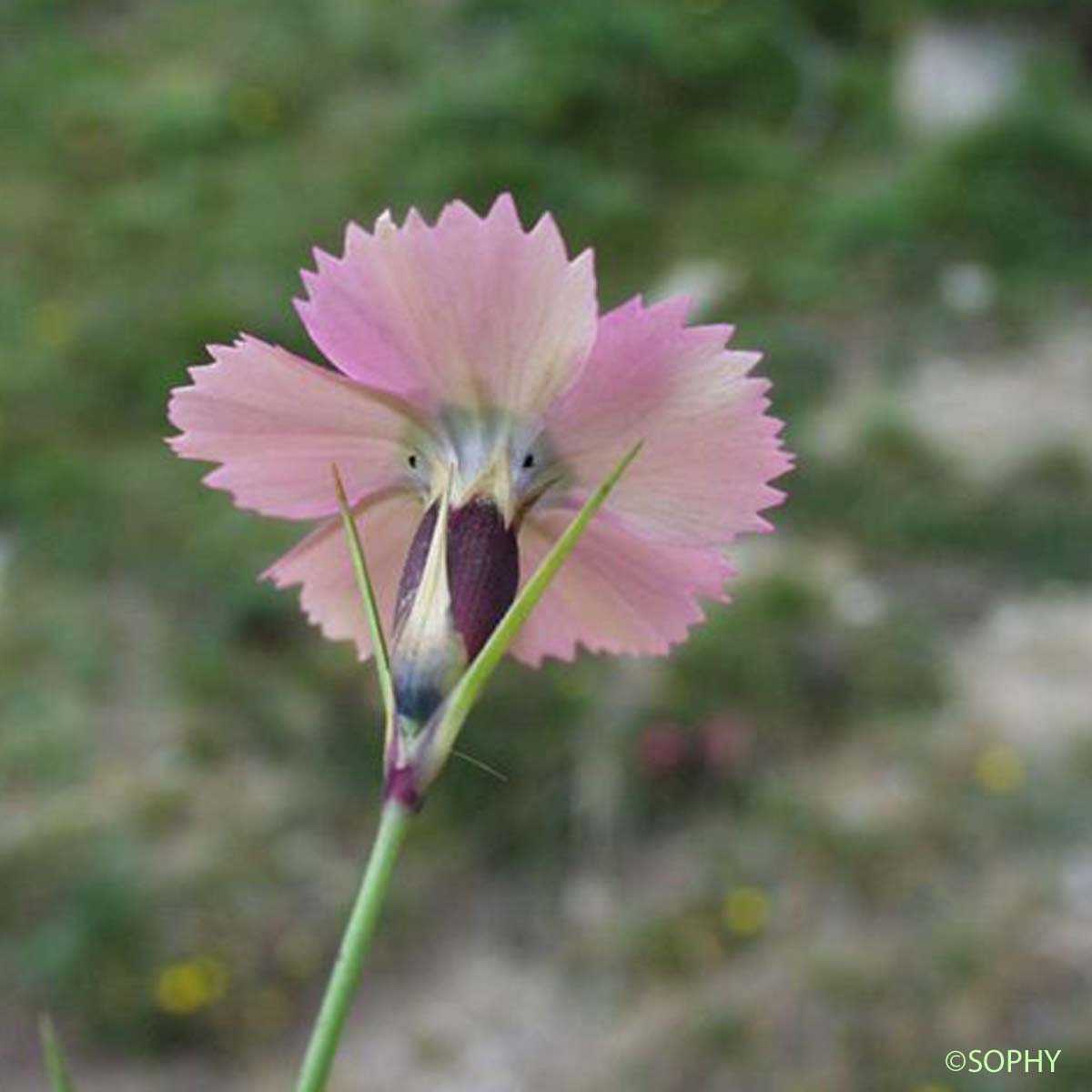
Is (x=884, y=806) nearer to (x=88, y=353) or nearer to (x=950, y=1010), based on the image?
(x=950, y=1010)

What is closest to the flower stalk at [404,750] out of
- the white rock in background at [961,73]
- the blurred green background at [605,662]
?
the blurred green background at [605,662]

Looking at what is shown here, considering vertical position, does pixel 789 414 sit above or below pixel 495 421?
above

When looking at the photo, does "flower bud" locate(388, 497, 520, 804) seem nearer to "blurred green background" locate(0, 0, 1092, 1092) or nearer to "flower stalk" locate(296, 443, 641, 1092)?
"flower stalk" locate(296, 443, 641, 1092)

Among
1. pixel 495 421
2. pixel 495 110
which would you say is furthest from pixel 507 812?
pixel 495 421

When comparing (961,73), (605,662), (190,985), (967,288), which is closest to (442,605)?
(190,985)

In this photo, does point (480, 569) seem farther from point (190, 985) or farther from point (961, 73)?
point (961, 73)

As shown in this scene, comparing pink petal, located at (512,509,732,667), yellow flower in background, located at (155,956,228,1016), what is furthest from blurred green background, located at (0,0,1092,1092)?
pink petal, located at (512,509,732,667)
